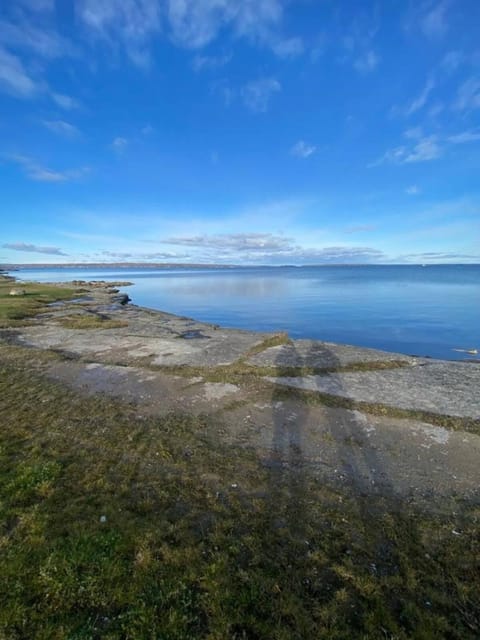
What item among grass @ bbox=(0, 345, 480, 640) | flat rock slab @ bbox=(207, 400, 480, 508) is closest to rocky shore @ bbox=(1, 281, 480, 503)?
flat rock slab @ bbox=(207, 400, 480, 508)

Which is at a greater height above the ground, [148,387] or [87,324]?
[87,324]

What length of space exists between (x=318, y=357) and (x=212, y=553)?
10295 millimetres

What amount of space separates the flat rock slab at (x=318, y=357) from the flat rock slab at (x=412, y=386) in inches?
39.3

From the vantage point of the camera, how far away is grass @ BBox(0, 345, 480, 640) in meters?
3.22

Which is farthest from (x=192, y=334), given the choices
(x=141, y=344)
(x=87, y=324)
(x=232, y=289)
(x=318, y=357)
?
(x=232, y=289)

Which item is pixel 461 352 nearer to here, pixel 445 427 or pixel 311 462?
pixel 445 427

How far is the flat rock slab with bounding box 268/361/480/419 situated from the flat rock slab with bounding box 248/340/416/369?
1.00 meters

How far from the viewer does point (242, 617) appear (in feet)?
10.7

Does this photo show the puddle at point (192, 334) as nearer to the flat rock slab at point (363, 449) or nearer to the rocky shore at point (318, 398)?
the rocky shore at point (318, 398)

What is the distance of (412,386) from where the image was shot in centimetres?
1027

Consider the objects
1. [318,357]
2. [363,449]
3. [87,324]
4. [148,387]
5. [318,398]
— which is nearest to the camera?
[363,449]

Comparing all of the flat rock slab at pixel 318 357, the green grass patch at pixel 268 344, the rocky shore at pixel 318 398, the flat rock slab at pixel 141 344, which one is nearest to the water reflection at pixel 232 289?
the flat rock slab at pixel 141 344

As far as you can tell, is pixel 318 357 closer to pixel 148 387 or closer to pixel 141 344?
pixel 148 387

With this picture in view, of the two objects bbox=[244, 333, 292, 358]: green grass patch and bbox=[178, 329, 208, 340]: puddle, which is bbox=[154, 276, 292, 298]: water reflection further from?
bbox=[244, 333, 292, 358]: green grass patch
